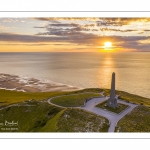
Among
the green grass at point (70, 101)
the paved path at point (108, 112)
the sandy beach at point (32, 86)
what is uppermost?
the green grass at point (70, 101)

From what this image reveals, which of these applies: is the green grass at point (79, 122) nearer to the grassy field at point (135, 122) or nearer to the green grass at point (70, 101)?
the grassy field at point (135, 122)

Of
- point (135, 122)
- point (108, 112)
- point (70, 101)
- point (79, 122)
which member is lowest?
point (135, 122)

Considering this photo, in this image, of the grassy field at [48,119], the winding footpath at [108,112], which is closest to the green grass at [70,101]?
the winding footpath at [108,112]

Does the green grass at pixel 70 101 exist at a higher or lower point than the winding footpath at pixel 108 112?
higher

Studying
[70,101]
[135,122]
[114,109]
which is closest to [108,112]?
[114,109]

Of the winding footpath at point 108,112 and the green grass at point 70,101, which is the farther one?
the green grass at point 70,101

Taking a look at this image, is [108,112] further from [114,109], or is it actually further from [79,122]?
[79,122]
